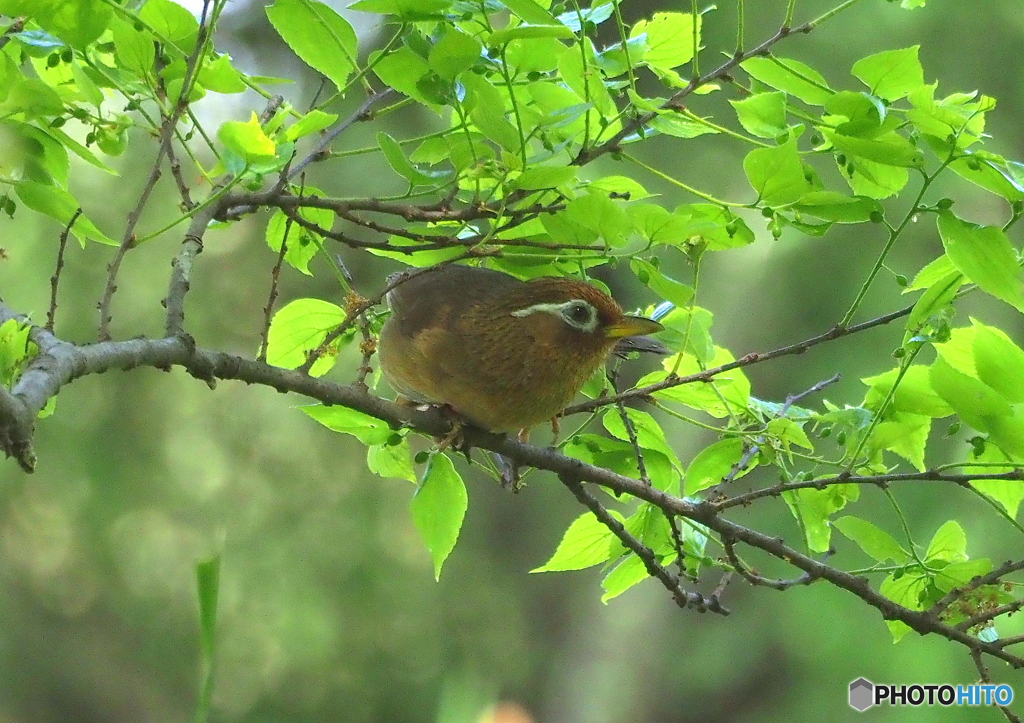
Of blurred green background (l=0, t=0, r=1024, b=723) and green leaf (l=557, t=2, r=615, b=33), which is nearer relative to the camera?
green leaf (l=557, t=2, r=615, b=33)

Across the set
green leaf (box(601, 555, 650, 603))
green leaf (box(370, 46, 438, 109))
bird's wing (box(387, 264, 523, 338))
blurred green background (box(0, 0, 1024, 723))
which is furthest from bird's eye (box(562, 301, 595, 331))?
blurred green background (box(0, 0, 1024, 723))

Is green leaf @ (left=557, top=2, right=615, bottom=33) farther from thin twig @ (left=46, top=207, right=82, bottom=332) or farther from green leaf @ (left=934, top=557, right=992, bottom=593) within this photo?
green leaf @ (left=934, top=557, right=992, bottom=593)

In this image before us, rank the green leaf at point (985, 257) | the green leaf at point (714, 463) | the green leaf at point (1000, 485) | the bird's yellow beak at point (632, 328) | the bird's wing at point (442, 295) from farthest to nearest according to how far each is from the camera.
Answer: the bird's wing at point (442, 295), the bird's yellow beak at point (632, 328), the green leaf at point (714, 463), the green leaf at point (1000, 485), the green leaf at point (985, 257)

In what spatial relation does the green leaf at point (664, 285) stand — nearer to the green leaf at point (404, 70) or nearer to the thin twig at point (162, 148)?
the green leaf at point (404, 70)

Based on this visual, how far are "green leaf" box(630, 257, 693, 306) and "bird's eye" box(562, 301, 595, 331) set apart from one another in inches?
28.1

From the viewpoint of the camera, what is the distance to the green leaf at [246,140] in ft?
5.08

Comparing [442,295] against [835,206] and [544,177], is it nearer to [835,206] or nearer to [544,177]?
[544,177]

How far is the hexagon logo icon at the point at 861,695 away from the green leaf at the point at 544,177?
7.18ft

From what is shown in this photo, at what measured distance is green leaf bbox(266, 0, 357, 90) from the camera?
171cm

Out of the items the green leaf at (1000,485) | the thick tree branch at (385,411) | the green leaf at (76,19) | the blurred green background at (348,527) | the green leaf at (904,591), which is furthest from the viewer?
the blurred green background at (348,527)

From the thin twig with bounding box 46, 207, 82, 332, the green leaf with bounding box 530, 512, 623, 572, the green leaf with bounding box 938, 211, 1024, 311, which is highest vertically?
the thin twig with bounding box 46, 207, 82, 332

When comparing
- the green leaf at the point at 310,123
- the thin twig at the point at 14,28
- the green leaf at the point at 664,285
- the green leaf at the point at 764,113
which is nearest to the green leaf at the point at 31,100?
the thin twig at the point at 14,28

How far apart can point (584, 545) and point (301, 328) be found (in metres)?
0.79

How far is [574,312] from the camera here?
2527 mm
